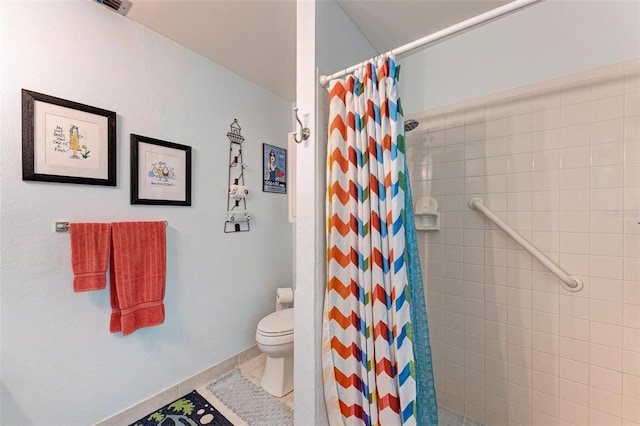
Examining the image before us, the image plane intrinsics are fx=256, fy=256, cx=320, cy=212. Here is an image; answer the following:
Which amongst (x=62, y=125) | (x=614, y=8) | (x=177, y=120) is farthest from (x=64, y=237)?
(x=614, y=8)

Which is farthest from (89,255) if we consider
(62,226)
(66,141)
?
(66,141)

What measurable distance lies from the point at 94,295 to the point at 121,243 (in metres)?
0.30

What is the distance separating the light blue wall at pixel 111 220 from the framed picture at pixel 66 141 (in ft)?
0.13

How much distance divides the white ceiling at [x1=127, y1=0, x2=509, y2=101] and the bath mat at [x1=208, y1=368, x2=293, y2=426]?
7.51ft

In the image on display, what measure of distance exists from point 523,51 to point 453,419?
6.82 feet

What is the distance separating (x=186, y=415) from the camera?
1508 millimetres

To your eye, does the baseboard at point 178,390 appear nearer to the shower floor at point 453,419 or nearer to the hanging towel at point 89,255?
the hanging towel at point 89,255

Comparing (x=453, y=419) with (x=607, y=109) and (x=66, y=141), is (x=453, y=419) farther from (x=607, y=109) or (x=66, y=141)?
(x=66, y=141)

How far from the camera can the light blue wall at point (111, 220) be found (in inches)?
44.9

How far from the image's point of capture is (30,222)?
1.17m

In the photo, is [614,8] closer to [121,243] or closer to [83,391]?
[121,243]

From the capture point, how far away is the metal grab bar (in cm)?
120

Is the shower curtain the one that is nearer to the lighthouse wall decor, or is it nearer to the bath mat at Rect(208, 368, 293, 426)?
the bath mat at Rect(208, 368, 293, 426)

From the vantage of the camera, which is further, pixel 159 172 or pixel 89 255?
pixel 159 172
